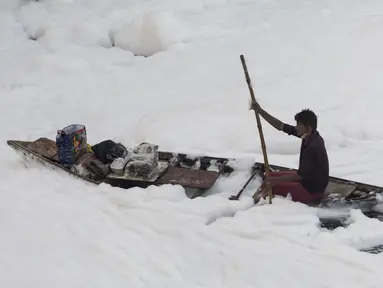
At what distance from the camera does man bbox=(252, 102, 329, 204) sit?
16.1 feet

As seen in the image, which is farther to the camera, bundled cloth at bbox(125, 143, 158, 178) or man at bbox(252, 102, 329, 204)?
bundled cloth at bbox(125, 143, 158, 178)

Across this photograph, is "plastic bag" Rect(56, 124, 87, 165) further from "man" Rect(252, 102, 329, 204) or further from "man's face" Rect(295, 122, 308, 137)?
"man's face" Rect(295, 122, 308, 137)

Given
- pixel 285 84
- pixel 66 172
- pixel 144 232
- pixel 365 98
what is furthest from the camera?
pixel 285 84

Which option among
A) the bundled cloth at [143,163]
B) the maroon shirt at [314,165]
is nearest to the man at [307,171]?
the maroon shirt at [314,165]

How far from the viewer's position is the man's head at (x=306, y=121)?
194 inches

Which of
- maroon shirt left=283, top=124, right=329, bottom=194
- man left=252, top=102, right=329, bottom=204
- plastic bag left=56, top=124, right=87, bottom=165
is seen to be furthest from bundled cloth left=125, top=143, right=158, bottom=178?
maroon shirt left=283, top=124, right=329, bottom=194

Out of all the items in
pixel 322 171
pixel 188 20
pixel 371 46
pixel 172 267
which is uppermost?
pixel 188 20

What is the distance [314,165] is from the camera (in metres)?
4.92

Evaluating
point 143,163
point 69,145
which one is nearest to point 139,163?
point 143,163

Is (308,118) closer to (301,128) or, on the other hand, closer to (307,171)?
(301,128)

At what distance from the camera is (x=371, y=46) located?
908 cm

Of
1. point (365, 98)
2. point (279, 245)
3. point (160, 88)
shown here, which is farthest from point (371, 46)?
point (279, 245)

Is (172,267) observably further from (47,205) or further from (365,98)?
(365,98)

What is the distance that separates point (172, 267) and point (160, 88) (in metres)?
5.39
